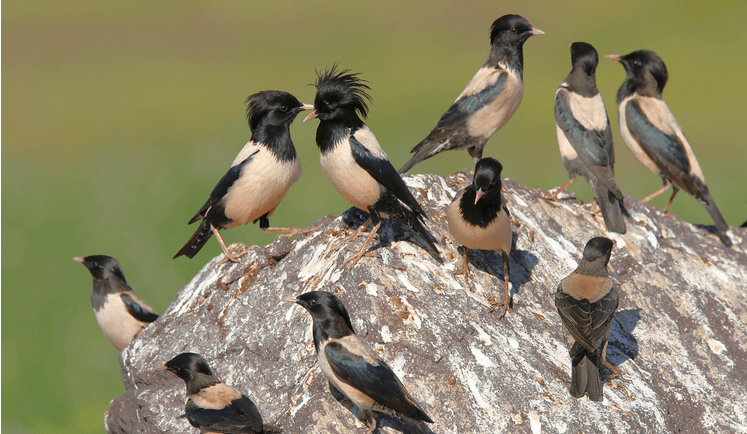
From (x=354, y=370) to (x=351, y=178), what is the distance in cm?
219

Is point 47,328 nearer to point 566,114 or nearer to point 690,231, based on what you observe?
point 566,114

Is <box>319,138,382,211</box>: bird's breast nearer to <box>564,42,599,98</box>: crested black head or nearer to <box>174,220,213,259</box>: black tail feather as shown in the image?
<box>174,220,213,259</box>: black tail feather

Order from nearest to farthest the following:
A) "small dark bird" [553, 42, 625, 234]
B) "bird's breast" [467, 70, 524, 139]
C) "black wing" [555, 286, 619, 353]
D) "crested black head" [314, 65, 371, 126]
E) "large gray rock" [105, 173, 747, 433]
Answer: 1. "large gray rock" [105, 173, 747, 433]
2. "black wing" [555, 286, 619, 353]
3. "crested black head" [314, 65, 371, 126]
4. "bird's breast" [467, 70, 524, 139]
5. "small dark bird" [553, 42, 625, 234]

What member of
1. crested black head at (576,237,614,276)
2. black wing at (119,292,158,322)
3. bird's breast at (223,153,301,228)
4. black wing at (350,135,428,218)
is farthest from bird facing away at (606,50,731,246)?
black wing at (119,292,158,322)

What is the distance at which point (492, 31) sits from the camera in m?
9.47

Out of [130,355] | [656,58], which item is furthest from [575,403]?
[656,58]

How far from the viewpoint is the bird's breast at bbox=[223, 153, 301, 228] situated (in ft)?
25.7

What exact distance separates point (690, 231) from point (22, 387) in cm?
1469

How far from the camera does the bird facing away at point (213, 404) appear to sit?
18.2 ft

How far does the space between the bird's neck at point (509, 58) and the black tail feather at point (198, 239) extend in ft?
14.6

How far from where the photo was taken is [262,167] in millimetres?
7828

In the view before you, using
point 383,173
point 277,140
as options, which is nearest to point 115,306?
point 277,140

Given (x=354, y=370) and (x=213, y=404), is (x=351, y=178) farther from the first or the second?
(x=213, y=404)

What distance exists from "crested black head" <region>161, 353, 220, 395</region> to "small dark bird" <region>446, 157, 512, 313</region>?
2635 millimetres
